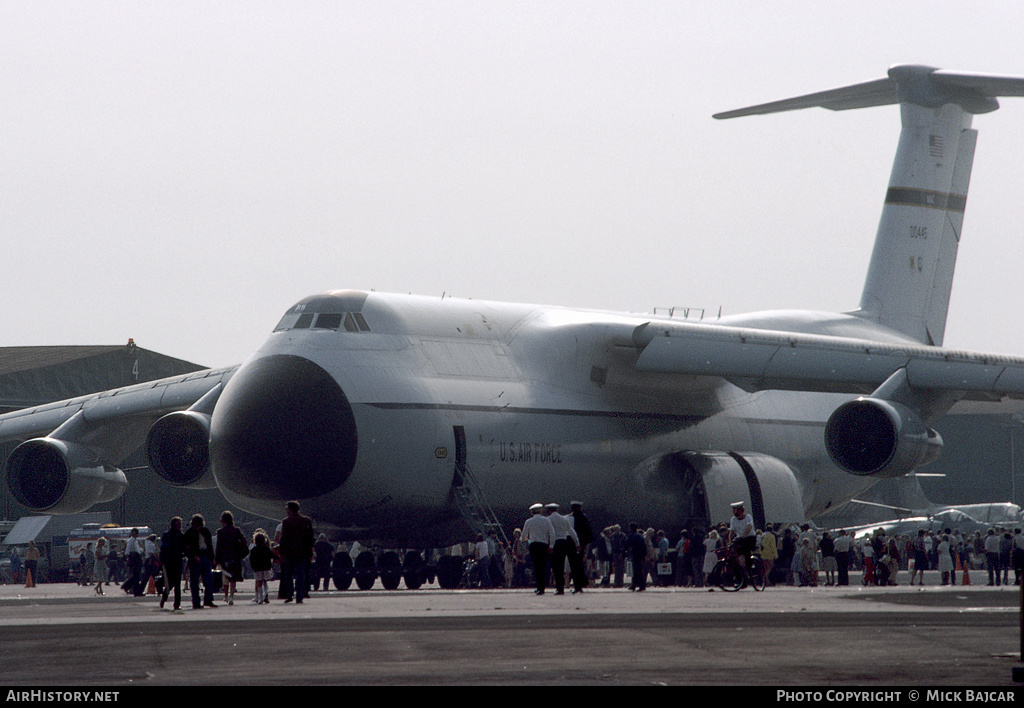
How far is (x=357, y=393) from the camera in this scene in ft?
79.4

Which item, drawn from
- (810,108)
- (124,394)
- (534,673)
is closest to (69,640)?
(534,673)

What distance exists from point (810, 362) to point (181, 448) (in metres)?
11.9

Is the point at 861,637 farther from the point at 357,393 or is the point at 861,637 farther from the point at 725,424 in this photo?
the point at 725,424

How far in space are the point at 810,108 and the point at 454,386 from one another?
57.7 ft

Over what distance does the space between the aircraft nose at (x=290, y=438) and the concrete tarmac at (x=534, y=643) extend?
20.2ft

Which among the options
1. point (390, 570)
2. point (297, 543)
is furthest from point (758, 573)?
point (297, 543)

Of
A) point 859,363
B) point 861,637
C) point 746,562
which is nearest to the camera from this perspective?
point 861,637

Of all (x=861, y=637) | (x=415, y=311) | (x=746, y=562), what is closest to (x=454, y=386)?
(x=415, y=311)

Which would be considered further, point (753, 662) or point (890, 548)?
point (890, 548)

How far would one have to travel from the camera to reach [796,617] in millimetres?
14469

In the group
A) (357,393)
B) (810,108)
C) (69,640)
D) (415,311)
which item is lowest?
(69,640)

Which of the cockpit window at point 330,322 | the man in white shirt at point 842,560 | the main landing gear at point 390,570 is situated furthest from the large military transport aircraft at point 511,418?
the man in white shirt at point 842,560
